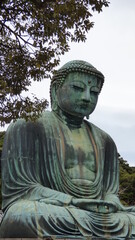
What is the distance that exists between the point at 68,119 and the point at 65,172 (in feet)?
3.94

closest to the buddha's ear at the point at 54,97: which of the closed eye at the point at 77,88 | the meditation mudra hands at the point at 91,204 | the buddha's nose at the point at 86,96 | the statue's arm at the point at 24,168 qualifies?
the closed eye at the point at 77,88

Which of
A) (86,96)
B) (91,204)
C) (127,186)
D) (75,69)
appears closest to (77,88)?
(86,96)

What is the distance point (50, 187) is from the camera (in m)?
9.80

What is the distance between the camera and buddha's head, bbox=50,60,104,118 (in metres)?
10.4

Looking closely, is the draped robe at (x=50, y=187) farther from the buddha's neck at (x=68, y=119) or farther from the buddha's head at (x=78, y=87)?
the buddha's head at (x=78, y=87)

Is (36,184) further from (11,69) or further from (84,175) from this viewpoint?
(11,69)

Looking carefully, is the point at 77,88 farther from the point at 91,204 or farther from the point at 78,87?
the point at 91,204

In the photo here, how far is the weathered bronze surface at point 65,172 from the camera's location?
8883 mm

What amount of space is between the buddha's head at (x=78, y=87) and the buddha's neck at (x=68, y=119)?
0.08 metres

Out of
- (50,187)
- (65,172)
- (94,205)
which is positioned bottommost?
(94,205)

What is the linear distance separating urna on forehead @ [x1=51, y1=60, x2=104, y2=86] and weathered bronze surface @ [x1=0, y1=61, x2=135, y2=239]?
0.02m

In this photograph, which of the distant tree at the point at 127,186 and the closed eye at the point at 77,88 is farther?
the distant tree at the point at 127,186

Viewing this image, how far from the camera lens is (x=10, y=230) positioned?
8.99m

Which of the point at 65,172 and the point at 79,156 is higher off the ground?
the point at 79,156
